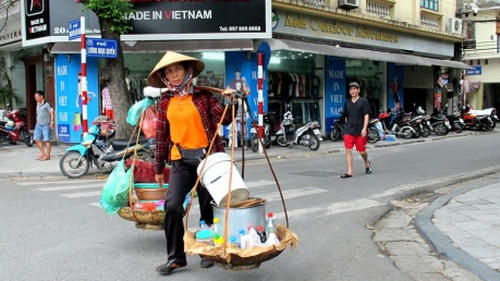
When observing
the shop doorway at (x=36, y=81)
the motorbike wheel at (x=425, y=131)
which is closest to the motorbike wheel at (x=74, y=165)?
the shop doorway at (x=36, y=81)

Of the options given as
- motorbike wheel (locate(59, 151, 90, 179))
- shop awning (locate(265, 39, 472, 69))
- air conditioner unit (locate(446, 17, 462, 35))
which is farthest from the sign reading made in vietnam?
air conditioner unit (locate(446, 17, 462, 35))

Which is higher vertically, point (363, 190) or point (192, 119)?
point (192, 119)

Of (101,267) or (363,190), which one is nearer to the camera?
(101,267)

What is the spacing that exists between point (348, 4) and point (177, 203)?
16.0 metres

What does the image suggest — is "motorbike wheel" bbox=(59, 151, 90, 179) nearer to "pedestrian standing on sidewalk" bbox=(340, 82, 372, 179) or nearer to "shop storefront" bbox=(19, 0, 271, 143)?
"shop storefront" bbox=(19, 0, 271, 143)

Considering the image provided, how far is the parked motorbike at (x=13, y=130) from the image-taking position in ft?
52.3

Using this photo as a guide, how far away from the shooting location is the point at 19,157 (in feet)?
44.5

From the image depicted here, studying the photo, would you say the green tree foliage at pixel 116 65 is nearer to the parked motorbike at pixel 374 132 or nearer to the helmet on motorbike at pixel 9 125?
the helmet on motorbike at pixel 9 125

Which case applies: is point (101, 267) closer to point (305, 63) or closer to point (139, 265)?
point (139, 265)

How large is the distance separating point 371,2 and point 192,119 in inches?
710

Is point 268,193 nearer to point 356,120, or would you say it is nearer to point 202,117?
point 356,120

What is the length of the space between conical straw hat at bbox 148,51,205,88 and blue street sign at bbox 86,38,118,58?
7228 mm

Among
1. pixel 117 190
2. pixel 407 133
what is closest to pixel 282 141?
pixel 407 133

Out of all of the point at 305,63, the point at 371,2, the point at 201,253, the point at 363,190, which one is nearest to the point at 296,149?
the point at 305,63
